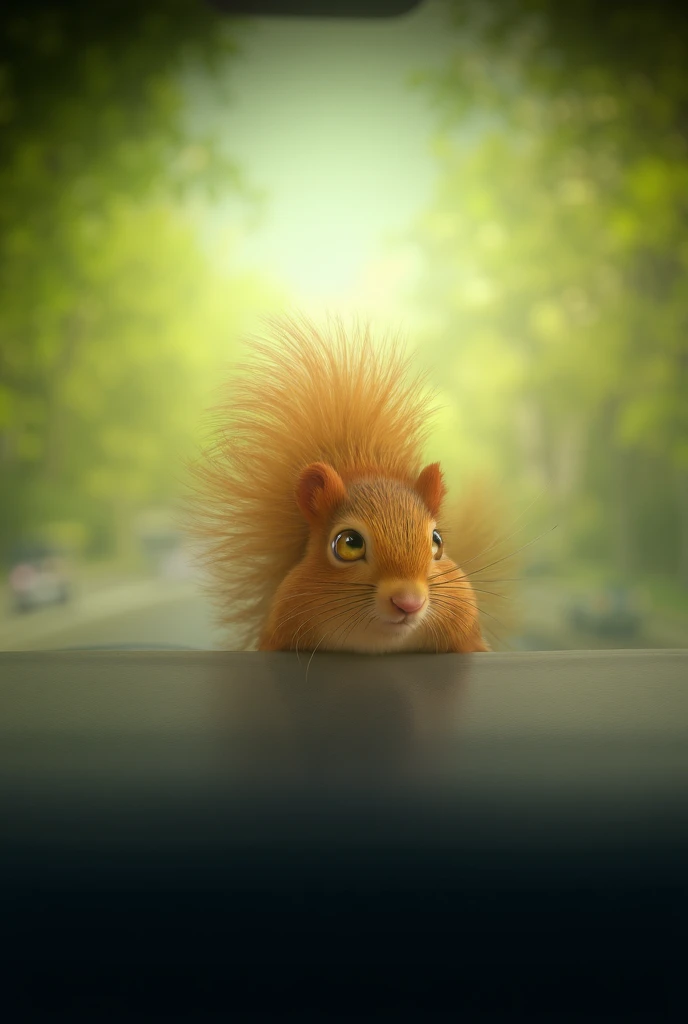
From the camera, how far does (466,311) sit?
9.54 ft

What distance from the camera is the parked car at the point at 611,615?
10.4 ft

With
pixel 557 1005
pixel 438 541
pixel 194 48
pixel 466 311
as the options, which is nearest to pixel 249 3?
pixel 194 48

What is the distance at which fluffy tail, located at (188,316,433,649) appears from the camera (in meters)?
0.77

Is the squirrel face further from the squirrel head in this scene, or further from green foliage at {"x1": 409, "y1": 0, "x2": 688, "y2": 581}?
green foliage at {"x1": 409, "y1": 0, "x2": 688, "y2": 581}

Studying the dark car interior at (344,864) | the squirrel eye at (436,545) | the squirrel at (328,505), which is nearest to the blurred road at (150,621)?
the squirrel at (328,505)

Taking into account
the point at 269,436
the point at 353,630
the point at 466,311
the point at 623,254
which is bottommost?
the point at 353,630

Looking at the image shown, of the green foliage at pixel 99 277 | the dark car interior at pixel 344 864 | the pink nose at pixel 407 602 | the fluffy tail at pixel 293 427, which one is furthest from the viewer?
the green foliage at pixel 99 277

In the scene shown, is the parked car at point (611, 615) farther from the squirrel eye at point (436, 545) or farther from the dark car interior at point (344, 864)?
the dark car interior at point (344, 864)

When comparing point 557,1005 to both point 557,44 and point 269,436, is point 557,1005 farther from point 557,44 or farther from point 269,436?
point 557,44

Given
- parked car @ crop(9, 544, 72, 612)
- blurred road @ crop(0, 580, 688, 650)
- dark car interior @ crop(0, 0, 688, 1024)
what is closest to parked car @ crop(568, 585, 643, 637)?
blurred road @ crop(0, 580, 688, 650)

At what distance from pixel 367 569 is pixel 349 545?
0.03m

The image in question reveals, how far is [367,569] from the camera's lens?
0.68m

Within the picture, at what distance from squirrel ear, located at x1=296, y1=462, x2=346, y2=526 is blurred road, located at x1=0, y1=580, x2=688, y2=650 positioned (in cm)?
207

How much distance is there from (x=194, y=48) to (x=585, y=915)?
2.95 meters
